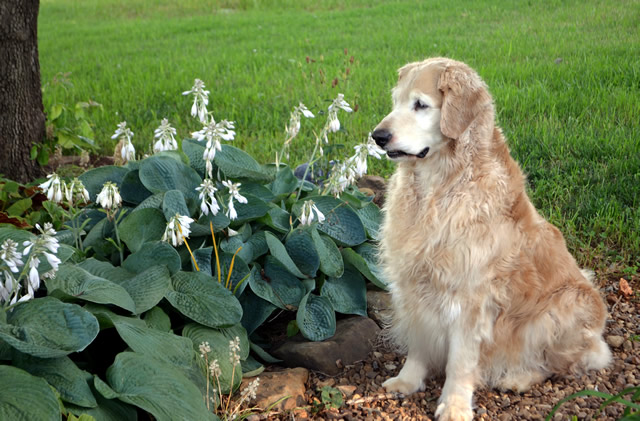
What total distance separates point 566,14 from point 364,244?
7956 mm

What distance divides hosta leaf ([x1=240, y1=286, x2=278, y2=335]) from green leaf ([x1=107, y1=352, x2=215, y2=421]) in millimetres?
814

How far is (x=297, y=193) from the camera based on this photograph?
4094 mm

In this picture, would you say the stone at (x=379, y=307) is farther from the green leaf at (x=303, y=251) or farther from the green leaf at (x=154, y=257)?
the green leaf at (x=154, y=257)

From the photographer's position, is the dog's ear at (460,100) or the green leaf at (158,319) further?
the green leaf at (158,319)

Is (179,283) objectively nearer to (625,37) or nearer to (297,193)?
(297,193)

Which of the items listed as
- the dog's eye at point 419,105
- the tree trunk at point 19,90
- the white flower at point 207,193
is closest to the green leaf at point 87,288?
the white flower at point 207,193

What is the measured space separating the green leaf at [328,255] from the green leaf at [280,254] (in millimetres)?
158

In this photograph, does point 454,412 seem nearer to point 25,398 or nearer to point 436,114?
point 436,114

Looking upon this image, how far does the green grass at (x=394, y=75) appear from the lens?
16.1 ft

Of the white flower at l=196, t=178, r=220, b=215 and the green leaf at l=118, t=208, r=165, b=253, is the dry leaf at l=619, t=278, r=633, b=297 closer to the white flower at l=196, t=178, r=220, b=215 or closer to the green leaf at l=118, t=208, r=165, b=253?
the white flower at l=196, t=178, r=220, b=215

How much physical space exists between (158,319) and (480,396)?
63.5 inches

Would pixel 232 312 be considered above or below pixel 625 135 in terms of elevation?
below

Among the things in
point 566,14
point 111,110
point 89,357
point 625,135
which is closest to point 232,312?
point 89,357

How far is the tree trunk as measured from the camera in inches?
185
